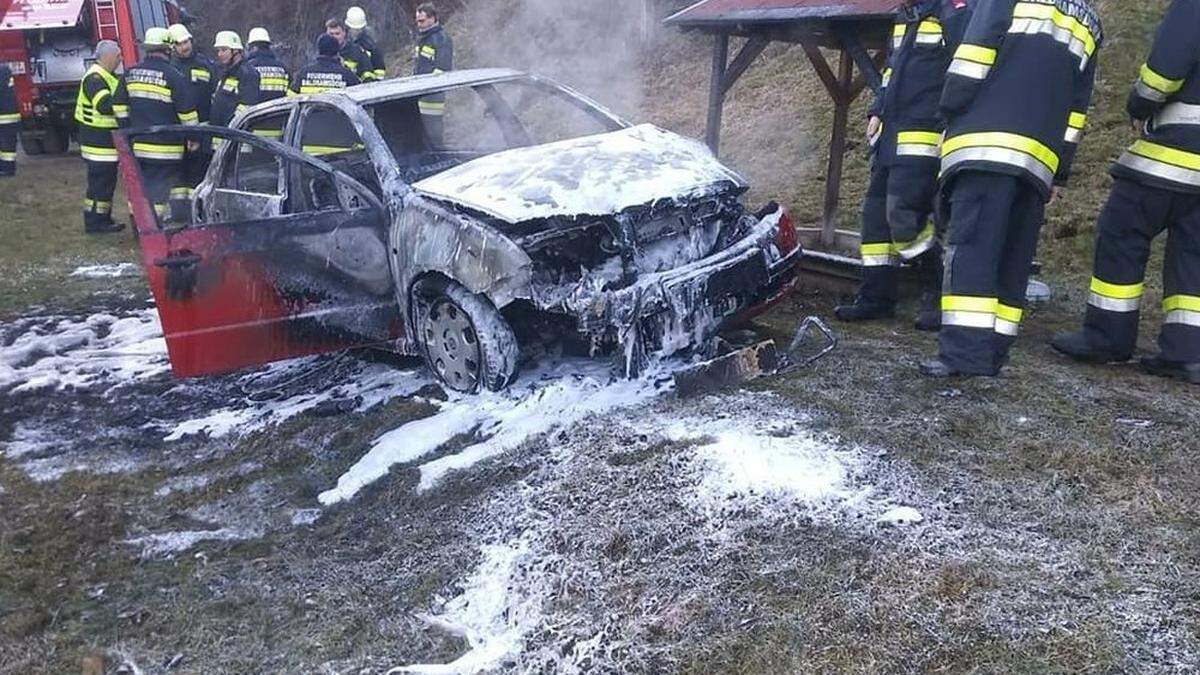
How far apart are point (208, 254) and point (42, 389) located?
1525 mm

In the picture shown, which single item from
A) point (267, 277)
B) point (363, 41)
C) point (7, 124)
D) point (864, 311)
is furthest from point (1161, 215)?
point (7, 124)

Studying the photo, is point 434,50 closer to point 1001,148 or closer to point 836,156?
point 836,156

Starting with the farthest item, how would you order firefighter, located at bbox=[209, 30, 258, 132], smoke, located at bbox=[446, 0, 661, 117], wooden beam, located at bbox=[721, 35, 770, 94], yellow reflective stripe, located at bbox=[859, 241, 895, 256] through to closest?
smoke, located at bbox=[446, 0, 661, 117] → firefighter, located at bbox=[209, 30, 258, 132] → wooden beam, located at bbox=[721, 35, 770, 94] → yellow reflective stripe, located at bbox=[859, 241, 895, 256]

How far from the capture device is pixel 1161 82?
13.5 feet

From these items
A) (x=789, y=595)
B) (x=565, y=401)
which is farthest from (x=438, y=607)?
(x=565, y=401)

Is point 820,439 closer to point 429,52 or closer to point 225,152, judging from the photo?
point 225,152

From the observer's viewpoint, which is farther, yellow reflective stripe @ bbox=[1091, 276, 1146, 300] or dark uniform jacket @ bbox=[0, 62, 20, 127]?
dark uniform jacket @ bbox=[0, 62, 20, 127]

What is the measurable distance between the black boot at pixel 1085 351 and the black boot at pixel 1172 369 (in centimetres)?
13

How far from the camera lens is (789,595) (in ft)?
8.87

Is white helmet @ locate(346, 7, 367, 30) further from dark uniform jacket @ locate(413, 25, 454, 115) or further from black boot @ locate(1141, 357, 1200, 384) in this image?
black boot @ locate(1141, 357, 1200, 384)

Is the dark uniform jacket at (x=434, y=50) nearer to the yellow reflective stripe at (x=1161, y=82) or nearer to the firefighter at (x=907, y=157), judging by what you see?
the firefighter at (x=907, y=157)

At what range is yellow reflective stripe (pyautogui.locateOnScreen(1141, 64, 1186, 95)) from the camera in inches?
161

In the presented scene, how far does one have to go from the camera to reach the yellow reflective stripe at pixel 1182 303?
4305 millimetres

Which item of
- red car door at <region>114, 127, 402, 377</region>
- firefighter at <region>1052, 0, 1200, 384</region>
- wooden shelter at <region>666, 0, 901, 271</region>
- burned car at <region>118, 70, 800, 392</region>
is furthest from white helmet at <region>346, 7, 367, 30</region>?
firefighter at <region>1052, 0, 1200, 384</region>
